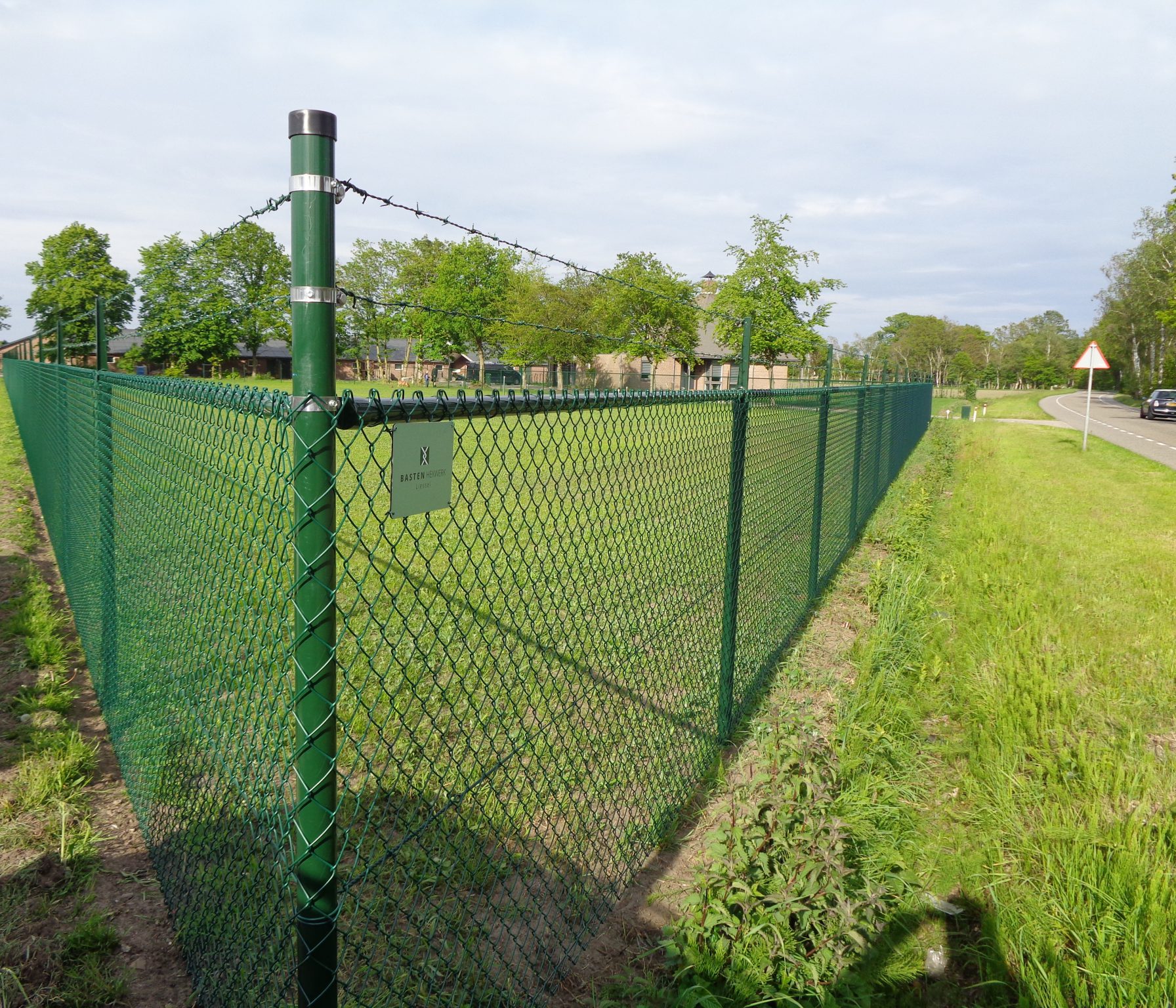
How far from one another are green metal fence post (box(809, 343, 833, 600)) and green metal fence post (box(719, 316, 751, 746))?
2.49 metres

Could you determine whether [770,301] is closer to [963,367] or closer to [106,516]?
[106,516]

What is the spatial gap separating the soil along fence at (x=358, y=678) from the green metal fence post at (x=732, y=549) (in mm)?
14

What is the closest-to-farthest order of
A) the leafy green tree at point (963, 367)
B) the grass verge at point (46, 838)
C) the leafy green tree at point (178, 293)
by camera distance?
the grass verge at point (46, 838), the leafy green tree at point (178, 293), the leafy green tree at point (963, 367)

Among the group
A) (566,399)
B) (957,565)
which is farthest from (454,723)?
(957,565)

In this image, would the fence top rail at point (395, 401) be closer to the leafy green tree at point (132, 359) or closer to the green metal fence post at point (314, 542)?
the green metal fence post at point (314, 542)

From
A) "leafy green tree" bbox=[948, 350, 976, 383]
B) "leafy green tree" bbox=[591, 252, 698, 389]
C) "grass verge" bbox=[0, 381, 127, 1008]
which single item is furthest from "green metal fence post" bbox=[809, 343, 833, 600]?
"leafy green tree" bbox=[948, 350, 976, 383]

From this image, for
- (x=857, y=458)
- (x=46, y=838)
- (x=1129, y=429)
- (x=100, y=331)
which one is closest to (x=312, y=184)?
(x=100, y=331)

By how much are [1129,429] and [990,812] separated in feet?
104

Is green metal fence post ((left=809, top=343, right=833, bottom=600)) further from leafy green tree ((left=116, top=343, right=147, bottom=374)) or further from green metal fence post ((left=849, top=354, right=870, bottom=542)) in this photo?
leafy green tree ((left=116, top=343, right=147, bottom=374))

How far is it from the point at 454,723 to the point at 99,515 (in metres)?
1.93

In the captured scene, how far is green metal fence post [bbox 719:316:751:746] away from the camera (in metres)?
3.80

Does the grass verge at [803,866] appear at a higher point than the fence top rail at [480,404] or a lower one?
lower

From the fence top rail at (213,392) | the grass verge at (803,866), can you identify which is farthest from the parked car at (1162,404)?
the fence top rail at (213,392)

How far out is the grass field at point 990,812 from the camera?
244cm
